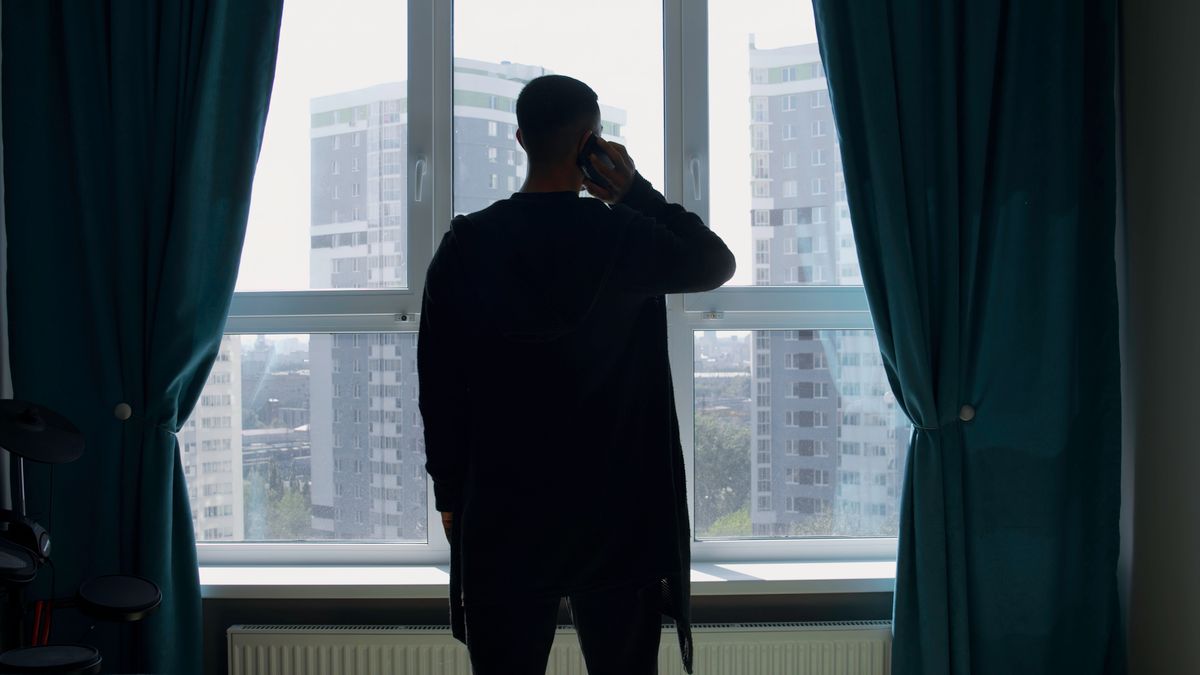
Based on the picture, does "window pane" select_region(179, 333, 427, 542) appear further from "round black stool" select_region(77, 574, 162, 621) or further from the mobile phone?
the mobile phone

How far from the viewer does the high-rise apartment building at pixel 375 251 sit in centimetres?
235

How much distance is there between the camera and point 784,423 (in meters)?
2.36

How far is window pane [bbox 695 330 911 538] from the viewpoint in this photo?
2357 mm

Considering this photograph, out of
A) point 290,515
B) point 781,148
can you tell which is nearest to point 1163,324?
point 781,148

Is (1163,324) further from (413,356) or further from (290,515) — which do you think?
(290,515)

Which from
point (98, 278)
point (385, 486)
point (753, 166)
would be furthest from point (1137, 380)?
point (98, 278)

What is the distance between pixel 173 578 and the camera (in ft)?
6.90

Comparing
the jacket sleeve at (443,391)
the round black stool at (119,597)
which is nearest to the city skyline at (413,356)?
the round black stool at (119,597)

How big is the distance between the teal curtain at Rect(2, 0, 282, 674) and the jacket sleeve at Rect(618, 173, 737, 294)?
4.14 feet

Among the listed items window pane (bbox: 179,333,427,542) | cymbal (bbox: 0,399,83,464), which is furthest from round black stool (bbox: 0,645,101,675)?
window pane (bbox: 179,333,427,542)

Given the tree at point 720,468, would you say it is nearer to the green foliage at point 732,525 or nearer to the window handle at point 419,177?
the green foliage at point 732,525

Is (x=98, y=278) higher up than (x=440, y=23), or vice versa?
(x=440, y=23)

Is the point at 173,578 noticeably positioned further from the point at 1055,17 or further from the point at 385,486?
the point at 1055,17

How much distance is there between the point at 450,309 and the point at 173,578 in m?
1.28
